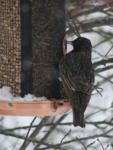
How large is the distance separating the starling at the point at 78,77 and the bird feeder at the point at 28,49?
0.59ft

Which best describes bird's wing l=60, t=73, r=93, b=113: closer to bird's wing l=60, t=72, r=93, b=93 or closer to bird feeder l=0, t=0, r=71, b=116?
bird's wing l=60, t=72, r=93, b=93

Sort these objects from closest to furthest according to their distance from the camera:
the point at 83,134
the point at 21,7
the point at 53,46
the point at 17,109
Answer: the point at 17,109
the point at 21,7
the point at 53,46
the point at 83,134

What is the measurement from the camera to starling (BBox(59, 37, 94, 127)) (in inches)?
118

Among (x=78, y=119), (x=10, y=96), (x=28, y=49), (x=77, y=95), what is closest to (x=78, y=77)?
(x=77, y=95)

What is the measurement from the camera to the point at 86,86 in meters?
3.10

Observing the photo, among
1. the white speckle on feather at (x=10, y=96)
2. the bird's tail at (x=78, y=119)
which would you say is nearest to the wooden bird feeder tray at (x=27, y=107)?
the white speckle on feather at (x=10, y=96)

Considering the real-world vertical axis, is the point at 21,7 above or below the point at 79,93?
above

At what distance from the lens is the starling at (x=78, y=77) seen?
2.99m

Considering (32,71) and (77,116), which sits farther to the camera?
(32,71)

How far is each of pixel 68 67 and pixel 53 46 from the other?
1.27 ft

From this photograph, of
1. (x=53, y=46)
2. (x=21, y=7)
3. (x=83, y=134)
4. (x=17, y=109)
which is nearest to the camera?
(x=17, y=109)

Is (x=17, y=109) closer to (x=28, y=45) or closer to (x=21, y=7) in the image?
(x=28, y=45)

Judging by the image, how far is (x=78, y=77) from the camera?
316 cm

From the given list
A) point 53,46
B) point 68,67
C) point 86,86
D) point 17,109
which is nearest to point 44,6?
point 53,46
